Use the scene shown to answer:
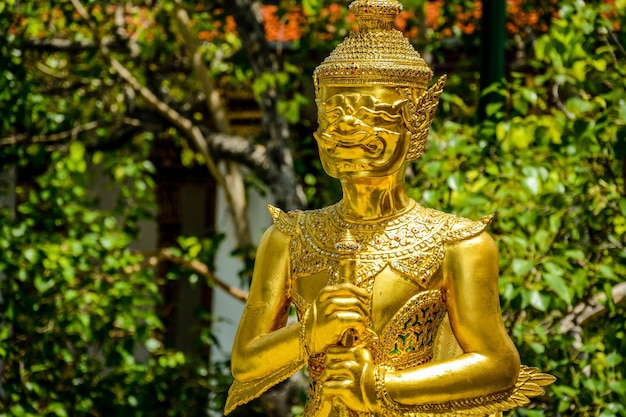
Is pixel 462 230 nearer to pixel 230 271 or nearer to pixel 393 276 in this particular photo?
pixel 393 276

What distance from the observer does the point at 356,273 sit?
2.54 m

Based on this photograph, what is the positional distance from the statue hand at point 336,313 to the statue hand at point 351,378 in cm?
3

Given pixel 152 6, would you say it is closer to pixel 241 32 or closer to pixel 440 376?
pixel 241 32

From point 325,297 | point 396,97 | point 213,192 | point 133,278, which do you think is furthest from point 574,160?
point 213,192

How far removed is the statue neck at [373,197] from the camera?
8.65ft

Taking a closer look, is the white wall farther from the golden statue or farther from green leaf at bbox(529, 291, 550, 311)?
the golden statue

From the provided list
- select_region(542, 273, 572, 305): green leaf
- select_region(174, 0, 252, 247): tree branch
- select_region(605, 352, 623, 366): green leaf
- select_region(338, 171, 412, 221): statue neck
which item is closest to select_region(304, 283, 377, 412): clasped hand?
select_region(338, 171, 412, 221): statue neck

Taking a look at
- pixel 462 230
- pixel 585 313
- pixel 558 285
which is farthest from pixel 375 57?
pixel 585 313

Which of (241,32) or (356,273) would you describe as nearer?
(356,273)

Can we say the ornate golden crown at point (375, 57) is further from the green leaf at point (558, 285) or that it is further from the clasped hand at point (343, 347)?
the green leaf at point (558, 285)

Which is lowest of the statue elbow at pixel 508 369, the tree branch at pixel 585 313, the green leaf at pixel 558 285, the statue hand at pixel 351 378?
the tree branch at pixel 585 313

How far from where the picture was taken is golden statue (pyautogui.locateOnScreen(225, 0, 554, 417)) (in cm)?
246

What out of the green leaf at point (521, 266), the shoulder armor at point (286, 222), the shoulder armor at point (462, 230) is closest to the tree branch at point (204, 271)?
the green leaf at point (521, 266)

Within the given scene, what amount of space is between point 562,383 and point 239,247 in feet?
6.28
